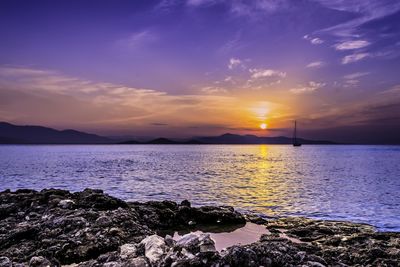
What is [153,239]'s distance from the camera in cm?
1198

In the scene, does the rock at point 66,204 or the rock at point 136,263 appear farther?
the rock at point 66,204

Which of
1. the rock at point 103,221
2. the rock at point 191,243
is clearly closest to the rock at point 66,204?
the rock at point 103,221

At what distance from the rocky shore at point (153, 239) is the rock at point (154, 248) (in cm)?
3

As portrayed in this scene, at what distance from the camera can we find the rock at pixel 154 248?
1083 centimetres

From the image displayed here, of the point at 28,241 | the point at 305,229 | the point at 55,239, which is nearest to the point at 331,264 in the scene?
the point at 305,229

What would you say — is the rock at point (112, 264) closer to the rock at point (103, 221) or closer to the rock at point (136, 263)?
the rock at point (136, 263)

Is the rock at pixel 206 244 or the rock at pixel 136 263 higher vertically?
the rock at pixel 206 244

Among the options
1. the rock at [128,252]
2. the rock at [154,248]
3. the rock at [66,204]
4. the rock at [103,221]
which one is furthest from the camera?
the rock at [66,204]

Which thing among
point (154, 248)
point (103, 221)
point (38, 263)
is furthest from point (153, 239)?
point (103, 221)

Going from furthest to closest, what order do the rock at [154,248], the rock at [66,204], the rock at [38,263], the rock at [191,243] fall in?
the rock at [66,204] → the rock at [38,263] → the rock at [154,248] → the rock at [191,243]

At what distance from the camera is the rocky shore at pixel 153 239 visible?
34.3 feet

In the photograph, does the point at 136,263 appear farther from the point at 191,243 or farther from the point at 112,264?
the point at 191,243

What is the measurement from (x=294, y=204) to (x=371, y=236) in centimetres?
1601

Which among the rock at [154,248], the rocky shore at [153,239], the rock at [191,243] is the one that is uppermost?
the rock at [191,243]
